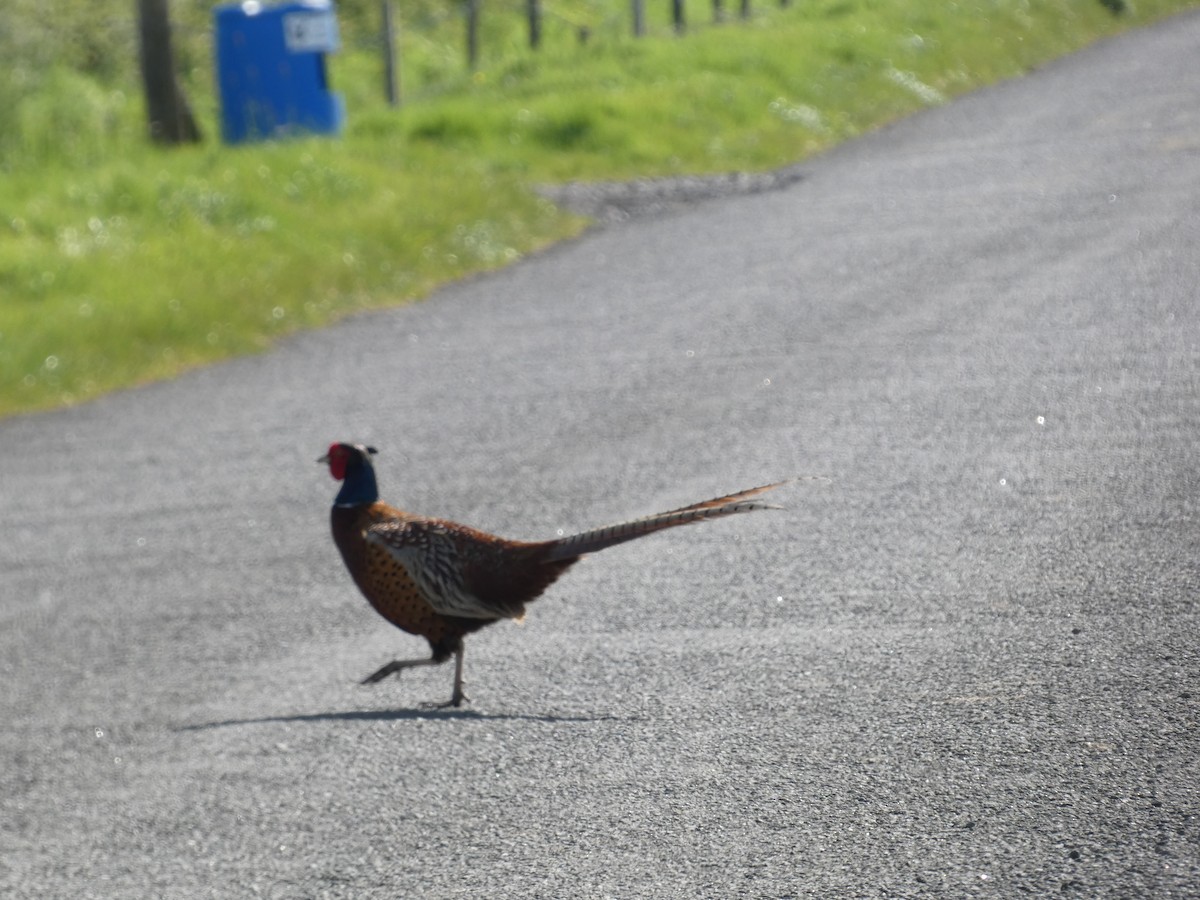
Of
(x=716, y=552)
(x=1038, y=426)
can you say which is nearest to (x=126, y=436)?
(x=716, y=552)

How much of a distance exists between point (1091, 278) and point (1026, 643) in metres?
7.35

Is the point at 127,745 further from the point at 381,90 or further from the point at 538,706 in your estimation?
the point at 381,90

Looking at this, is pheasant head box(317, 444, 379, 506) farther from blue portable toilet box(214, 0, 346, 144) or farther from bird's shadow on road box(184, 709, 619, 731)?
blue portable toilet box(214, 0, 346, 144)

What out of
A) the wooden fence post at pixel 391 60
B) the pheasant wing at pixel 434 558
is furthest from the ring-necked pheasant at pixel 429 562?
the wooden fence post at pixel 391 60

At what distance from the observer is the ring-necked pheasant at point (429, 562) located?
6.14 m

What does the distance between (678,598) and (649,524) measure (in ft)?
8.96

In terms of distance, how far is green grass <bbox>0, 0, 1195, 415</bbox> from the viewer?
49.9ft

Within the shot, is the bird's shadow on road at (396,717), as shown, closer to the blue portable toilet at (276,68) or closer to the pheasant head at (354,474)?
the pheasant head at (354,474)

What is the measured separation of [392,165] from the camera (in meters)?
20.0

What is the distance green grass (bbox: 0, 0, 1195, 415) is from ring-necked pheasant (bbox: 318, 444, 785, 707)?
8206 millimetres

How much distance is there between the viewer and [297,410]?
42.3 feet

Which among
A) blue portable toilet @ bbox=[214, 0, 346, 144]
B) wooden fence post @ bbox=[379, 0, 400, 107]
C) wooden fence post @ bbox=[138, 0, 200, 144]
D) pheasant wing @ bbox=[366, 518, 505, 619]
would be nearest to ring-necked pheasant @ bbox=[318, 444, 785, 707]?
pheasant wing @ bbox=[366, 518, 505, 619]

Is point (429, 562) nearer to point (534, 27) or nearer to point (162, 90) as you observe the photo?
point (162, 90)

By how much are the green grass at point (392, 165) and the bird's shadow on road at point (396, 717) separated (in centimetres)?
697
